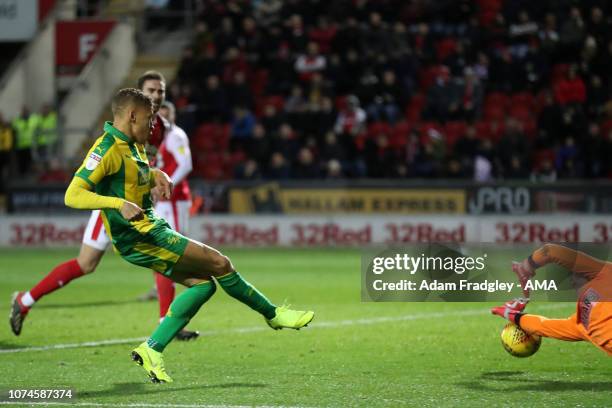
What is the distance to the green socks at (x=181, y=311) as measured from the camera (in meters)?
6.90

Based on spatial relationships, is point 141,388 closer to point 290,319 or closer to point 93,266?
point 290,319

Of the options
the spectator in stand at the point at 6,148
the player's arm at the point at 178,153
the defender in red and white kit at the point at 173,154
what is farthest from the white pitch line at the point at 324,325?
the spectator in stand at the point at 6,148

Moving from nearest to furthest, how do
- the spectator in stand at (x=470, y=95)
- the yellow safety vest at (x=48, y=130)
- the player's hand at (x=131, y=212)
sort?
1. the player's hand at (x=131, y=212)
2. the spectator in stand at (x=470, y=95)
3. the yellow safety vest at (x=48, y=130)

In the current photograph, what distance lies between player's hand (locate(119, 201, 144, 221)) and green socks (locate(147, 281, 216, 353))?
2.59 feet

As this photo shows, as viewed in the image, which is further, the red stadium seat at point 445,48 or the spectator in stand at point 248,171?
the red stadium seat at point 445,48

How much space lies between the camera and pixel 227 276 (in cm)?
705

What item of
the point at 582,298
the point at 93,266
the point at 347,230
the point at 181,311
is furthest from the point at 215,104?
the point at 582,298

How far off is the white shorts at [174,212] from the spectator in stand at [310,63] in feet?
38.7

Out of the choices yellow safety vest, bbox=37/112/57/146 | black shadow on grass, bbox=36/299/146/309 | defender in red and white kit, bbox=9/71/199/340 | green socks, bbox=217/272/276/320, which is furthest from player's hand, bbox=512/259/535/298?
yellow safety vest, bbox=37/112/57/146

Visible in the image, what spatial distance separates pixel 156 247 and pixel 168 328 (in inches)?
20.5

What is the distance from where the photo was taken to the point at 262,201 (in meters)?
20.1

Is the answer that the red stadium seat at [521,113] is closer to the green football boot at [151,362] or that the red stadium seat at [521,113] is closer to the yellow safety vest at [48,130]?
the yellow safety vest at [48,130]

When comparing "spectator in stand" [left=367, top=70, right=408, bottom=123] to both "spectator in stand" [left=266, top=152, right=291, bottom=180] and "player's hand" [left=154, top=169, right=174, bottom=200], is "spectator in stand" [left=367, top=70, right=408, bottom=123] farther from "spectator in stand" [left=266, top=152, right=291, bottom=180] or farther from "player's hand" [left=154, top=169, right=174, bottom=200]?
"player's hand" [left=154, top=169, right=174, bottom=200]

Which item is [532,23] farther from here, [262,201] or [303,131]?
[262,201]
